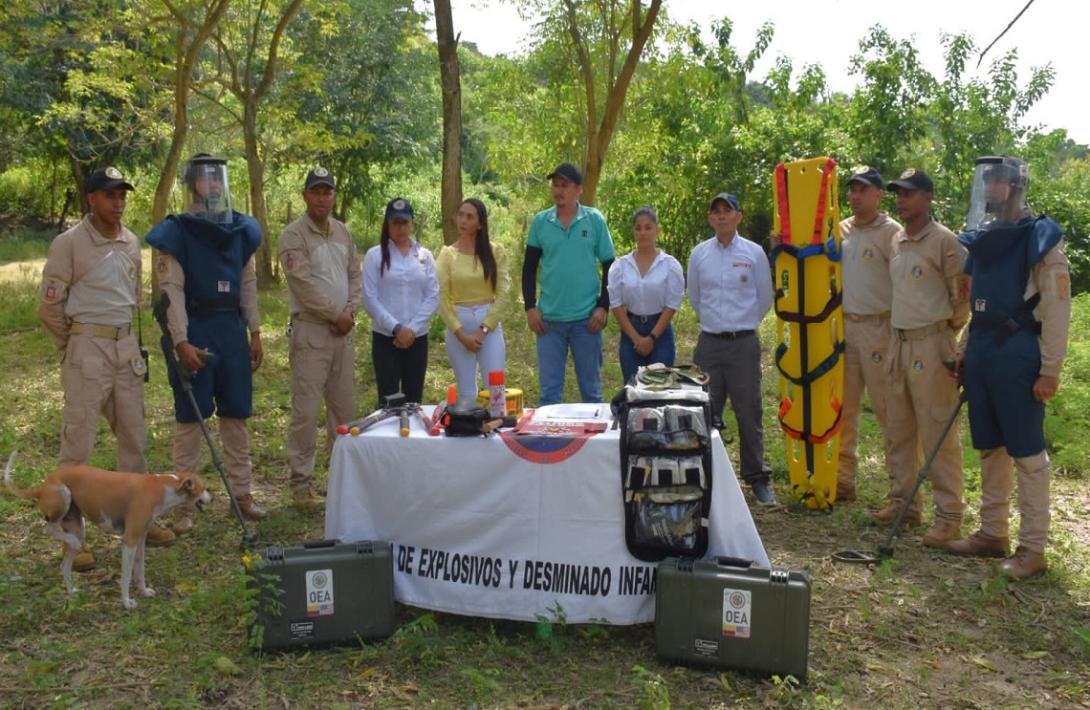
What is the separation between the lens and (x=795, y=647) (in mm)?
3682

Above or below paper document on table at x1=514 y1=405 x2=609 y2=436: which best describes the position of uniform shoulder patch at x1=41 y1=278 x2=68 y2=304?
above

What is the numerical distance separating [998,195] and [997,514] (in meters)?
1.74

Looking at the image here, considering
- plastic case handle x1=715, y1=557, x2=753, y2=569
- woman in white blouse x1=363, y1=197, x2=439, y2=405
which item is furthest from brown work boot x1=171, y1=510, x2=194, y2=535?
plastic case handle x1=715, y1=557, x2=753, y2=569

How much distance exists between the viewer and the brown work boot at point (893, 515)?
18.5 ft

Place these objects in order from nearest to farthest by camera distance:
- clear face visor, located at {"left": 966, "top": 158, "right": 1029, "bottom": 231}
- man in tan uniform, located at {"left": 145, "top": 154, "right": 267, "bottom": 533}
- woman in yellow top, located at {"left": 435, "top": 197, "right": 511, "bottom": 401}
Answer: clear face visor, located at {"left": 966, "top": 158, "right": 1029, "bottom": 231} < man in tan uniform, located at {"left": 145, "top": 154, "right": 267, "bottom": 533} < woman in yellow top, located at {"left": 435, "top": 197, "right": 511, "bottom": 401}

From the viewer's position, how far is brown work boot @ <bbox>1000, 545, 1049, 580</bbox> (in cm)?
476

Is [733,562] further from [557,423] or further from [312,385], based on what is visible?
[312,385]

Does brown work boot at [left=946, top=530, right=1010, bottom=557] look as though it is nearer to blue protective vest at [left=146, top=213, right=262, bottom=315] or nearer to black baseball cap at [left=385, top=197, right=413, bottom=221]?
black baseball cap at [left=385, top=197, right=413, bottom=221]

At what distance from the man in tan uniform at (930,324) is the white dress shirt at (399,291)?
290 centimetres

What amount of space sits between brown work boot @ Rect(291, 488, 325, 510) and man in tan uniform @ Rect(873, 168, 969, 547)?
366cm

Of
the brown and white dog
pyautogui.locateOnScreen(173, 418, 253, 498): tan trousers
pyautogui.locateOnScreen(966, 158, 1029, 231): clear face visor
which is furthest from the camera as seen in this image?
pyautogui.locateOnScreen(173, 418, 253, 498): tan trousers

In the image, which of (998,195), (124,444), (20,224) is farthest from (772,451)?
(20,224)

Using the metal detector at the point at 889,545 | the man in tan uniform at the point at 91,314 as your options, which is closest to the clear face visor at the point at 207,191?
the man in tan uniform at the point at 91,314

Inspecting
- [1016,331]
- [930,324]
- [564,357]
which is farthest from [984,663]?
[564,357]
